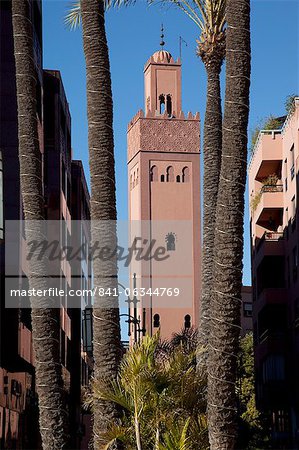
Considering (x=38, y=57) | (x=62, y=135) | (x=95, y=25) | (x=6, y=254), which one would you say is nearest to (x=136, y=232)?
(x=62, y=135)

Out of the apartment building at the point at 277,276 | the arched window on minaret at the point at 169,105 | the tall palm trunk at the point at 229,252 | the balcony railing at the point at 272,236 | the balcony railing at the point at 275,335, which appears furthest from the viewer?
the arched window on minaret at the point at 169,105

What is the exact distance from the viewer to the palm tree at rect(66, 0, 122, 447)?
1415 centimetres

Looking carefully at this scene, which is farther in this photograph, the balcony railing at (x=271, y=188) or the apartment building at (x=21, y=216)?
the balcony railing at (x=271, y=188)

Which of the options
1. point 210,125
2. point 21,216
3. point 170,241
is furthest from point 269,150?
point 170,241

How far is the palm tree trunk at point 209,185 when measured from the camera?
700 inches

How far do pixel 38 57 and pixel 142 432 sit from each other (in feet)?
85.2

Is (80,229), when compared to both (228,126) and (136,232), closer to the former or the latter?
(228,126)

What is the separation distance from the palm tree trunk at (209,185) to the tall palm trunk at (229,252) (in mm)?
4483

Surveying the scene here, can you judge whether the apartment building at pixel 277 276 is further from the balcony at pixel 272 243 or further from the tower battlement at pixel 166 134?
the tower battlement at pixel 166 134

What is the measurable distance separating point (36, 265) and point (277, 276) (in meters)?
38.2

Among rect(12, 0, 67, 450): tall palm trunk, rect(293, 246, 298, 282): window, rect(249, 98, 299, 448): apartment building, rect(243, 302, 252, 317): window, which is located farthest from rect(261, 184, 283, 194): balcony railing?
rect(243, 302, 252, 317): window

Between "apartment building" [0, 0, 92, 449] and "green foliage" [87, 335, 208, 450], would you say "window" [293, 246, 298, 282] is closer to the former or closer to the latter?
"apartment building" [0, 0, 92, 449]

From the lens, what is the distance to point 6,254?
28672 millimetres

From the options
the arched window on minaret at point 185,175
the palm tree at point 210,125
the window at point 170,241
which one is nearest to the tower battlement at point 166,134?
the arched window on minaret at point 185,175
